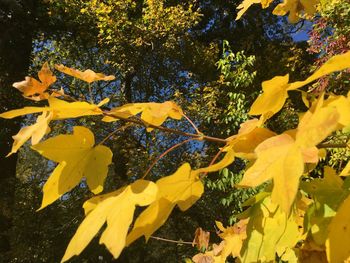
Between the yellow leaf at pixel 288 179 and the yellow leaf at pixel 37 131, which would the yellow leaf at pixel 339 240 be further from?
the yellow leaf at pixel 37 131

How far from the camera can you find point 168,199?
375mm

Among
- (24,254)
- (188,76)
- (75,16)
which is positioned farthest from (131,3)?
(24,254)

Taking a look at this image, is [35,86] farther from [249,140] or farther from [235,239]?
[235,239]

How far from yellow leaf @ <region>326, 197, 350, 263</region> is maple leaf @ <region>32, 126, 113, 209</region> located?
0.21m

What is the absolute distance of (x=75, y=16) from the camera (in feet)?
18.0

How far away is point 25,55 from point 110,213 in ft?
18.0

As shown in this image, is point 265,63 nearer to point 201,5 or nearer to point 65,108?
point 201,5

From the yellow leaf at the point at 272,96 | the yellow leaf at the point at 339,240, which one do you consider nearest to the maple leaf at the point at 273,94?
the yellow leaf at the point at 272,96

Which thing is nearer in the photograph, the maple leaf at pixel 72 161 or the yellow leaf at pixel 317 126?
the yellow leaf at pixel 317 126

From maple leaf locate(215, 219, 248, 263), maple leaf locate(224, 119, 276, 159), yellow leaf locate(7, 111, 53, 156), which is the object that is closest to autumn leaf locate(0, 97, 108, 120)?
yellow leaf locate(7, 111, 53, 156)

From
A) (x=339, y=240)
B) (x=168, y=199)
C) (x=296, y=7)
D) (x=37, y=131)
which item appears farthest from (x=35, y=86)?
(x=296, y=7)

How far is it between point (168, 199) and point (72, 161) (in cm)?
11

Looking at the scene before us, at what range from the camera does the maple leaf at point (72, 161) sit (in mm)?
433

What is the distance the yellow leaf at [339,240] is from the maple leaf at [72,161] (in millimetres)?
211
